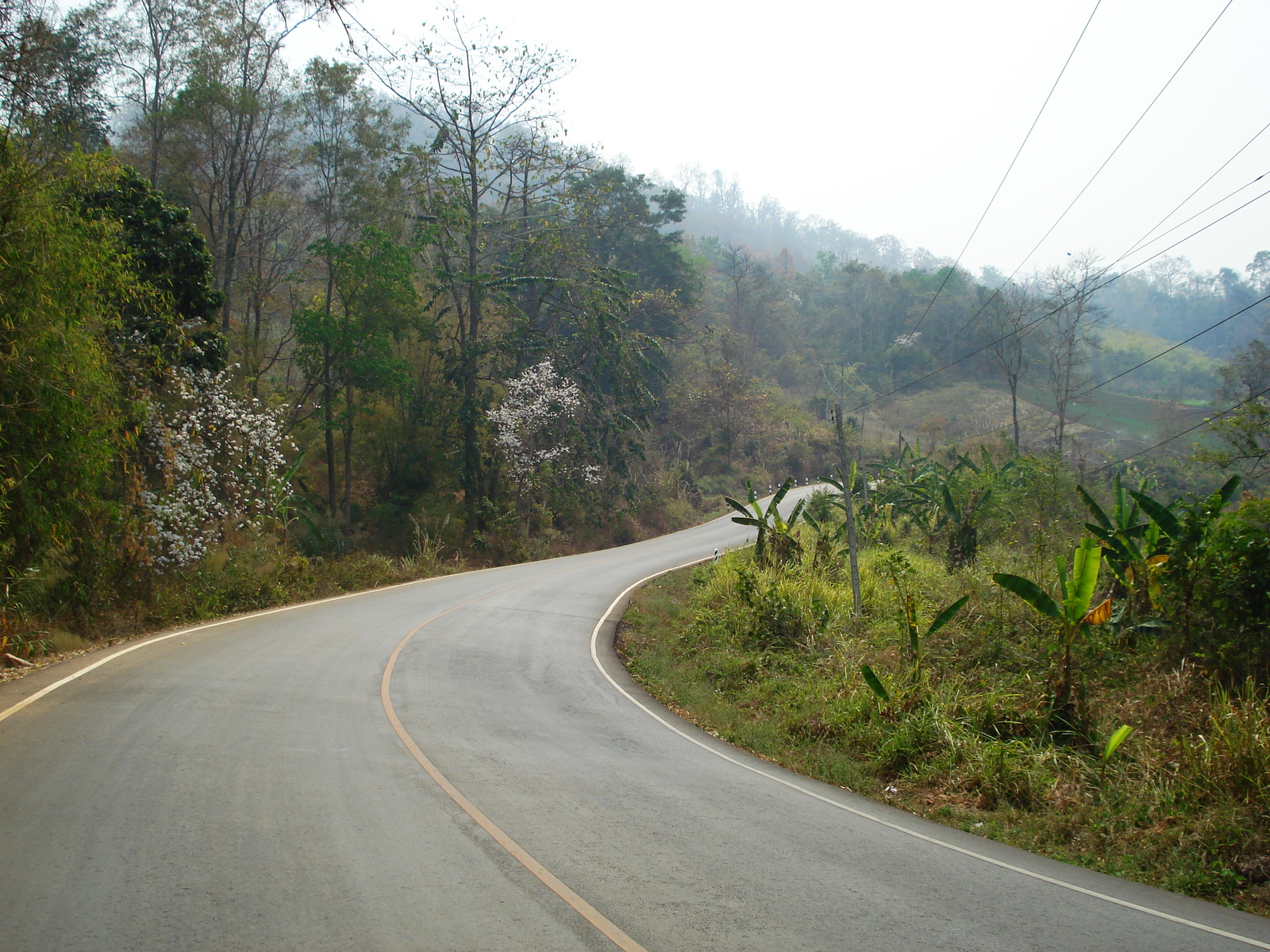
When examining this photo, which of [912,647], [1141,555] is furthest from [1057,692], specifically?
[1141,555]

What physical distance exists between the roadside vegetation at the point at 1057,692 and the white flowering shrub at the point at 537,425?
1867 centimetres

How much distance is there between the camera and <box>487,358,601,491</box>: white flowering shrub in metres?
33.8

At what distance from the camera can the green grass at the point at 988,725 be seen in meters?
7.01

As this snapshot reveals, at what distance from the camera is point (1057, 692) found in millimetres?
9703

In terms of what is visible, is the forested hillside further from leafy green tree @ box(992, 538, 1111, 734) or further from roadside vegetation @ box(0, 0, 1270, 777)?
leafy green tree @ box(992, 538, 1111, 734)

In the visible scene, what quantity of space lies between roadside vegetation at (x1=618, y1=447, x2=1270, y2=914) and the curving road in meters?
0.86

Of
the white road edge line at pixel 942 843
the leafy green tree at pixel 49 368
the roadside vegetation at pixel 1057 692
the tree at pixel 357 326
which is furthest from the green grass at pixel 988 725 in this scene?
the tree at pixel 357 326

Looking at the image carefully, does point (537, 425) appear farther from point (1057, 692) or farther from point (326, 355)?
point (1057, 692)

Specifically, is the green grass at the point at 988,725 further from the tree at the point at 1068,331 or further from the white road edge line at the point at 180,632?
the tree at the point at 1068,331

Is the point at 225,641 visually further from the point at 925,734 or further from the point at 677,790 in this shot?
the point at 925,734

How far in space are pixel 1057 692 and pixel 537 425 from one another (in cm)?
2725

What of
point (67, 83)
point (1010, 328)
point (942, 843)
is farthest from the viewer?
point (1010, 328)

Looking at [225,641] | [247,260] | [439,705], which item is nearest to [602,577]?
[225,641]

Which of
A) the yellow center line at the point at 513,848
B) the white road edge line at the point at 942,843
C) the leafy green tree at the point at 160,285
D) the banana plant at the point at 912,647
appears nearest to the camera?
the yellow center line at the point at 513,848
